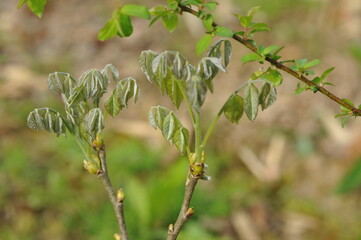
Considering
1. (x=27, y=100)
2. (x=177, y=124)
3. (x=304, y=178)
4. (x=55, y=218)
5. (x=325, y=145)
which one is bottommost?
(x=177, y=124)

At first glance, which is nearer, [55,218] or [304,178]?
[55,218]

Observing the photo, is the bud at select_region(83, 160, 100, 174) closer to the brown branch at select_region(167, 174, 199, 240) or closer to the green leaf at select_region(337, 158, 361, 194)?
the brown branch at select_region(167, 174, 199, 240)

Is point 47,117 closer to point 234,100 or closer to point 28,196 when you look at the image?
point 234,100

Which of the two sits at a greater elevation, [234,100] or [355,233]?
[355,233]

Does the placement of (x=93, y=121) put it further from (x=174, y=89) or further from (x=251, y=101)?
(x=251, y=101)

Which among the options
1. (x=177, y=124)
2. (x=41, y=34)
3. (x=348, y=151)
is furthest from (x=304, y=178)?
(x=41, y=34)

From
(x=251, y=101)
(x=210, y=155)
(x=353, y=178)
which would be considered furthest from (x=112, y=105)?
(x=210, y=155)

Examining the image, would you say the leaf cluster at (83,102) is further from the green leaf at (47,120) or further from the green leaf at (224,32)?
the green leaf at (224,32)
